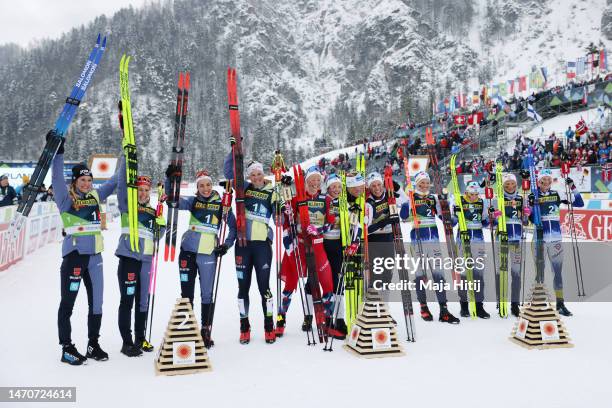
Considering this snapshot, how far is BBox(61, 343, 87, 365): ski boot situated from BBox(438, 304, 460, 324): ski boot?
4.16 meters

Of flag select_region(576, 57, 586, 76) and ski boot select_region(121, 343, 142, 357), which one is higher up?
flag select_region(576, 57, 586, 76)

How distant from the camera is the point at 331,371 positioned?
14.2 ft

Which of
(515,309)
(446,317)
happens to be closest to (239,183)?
(446,317)

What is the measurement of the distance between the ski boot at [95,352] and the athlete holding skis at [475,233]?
4428 millimetres

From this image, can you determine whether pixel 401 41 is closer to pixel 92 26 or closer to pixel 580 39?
pixel 580 39

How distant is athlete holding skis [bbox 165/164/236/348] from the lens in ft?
16.6

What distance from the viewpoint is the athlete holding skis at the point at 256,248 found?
5.21 m

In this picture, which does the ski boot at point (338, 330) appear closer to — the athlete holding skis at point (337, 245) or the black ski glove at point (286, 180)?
the athlete holding skis at point (337, 245)

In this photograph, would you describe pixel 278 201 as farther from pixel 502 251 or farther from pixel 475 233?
pixel 502 251

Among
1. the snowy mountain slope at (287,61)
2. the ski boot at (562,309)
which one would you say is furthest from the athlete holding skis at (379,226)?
the snowy mountain slope at (287,61)

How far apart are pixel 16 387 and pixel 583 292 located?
7.65m

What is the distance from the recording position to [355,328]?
4.95 m

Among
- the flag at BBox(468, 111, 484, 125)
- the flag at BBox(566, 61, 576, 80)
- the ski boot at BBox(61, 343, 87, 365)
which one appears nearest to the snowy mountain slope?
the flag at BBox(566, 61, 576, 80)

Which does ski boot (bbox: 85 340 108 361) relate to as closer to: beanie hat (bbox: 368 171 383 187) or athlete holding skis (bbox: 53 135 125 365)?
athlete holding skis (bbox: 53 135 125 365)
